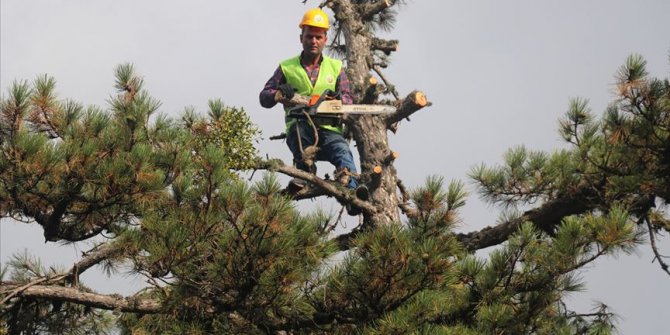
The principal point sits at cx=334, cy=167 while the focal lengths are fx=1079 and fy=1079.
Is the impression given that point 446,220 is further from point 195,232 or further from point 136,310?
point 136,310

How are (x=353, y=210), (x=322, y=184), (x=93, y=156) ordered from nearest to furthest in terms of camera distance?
(x=93, y=156) → (x=322, y=184) → (x=353, y=210)

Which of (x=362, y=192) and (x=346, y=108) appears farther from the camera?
(x=346, y=108)

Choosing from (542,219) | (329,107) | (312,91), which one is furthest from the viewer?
(312,91)

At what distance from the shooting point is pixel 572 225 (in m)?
7.50

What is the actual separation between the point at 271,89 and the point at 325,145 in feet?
2.56

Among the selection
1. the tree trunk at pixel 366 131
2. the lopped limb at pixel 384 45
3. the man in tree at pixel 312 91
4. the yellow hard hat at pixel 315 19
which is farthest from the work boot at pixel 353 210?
the lopped limb at pixel 384 45

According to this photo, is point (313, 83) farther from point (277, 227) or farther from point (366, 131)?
point (277, 227)

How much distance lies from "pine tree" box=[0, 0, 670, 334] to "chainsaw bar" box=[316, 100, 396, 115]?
965 millimetres

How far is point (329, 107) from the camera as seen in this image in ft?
34.9

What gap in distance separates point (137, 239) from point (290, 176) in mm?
2259

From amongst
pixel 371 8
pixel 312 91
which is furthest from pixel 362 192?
pixel 371 8

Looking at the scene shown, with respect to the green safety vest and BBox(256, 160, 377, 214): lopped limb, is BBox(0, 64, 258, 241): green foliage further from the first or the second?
the green safety vest

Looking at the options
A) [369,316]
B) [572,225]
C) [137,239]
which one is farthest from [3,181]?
[572,225]

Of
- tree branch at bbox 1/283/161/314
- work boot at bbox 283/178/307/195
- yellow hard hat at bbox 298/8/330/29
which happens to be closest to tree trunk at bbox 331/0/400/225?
work boot at bbox 283/178/307/195
